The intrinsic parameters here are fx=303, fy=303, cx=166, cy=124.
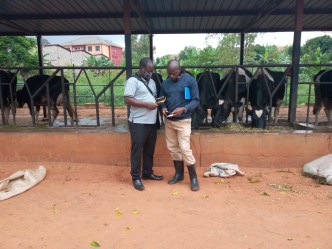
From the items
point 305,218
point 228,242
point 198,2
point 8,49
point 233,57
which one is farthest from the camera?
point 233,57

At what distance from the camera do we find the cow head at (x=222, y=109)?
599 cm

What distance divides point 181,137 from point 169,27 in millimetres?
5201

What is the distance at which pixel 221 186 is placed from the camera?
14.9 ft

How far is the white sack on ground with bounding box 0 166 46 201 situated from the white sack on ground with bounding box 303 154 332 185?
4227 mm

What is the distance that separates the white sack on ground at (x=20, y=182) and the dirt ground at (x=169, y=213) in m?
0.09

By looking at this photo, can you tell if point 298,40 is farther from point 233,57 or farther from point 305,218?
point 233,57

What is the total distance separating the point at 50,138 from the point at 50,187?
107 cm

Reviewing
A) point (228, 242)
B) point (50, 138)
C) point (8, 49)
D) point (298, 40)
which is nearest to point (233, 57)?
point (8, 49)

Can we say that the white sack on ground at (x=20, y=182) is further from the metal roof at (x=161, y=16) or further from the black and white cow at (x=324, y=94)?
the black and white cow at (x=324, y=94)

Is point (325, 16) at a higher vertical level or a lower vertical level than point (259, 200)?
higher

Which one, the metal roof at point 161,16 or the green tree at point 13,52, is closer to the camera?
the metal roof at point 161,16

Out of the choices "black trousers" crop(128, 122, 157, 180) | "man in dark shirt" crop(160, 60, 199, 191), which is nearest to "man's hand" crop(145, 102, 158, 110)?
"man in dark shirt" crop(160, 60, 199, 191)

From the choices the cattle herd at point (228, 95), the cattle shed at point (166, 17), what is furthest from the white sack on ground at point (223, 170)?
the cattle shed at point (166, 17)

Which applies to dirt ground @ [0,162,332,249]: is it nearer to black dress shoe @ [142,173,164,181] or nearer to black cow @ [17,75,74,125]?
black dress shoe @ [142,173,164,181]
